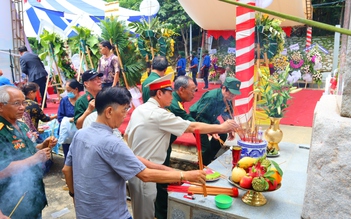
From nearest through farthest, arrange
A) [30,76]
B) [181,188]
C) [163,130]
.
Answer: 1. [181,188]
2. [163,130]
3. [30,76]

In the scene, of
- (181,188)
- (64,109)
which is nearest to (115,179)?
(181,188)

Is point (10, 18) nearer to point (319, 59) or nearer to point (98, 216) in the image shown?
point (98, 216)

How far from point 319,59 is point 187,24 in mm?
9485

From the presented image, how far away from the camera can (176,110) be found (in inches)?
114

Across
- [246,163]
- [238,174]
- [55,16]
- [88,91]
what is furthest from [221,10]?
[55,16]

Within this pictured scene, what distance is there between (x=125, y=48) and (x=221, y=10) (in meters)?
3.50

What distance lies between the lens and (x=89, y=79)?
9.77 ft

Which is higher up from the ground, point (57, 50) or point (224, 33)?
point (224, 33)

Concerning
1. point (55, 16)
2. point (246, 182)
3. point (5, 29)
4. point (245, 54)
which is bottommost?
point (246, 182)

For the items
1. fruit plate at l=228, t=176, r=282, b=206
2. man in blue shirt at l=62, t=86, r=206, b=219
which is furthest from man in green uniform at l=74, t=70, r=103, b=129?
fruit plate at l=228, t=176, r=282, b=206

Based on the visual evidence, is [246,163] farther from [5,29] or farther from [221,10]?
[221,10]

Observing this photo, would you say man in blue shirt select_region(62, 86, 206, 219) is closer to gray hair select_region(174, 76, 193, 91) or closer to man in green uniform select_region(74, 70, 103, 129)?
man in green uniform select_region(74, 70, 103, 129)

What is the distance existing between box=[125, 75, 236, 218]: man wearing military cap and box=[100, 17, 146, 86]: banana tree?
3353 millimetres

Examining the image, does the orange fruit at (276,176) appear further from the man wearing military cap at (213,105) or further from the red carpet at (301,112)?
the red carpet at (301,112)
